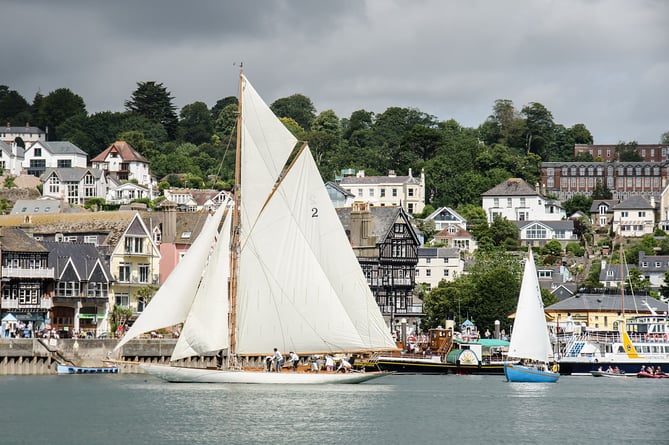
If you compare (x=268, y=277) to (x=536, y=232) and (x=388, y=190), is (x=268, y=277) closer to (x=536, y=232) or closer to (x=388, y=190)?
(x=536, y=232)

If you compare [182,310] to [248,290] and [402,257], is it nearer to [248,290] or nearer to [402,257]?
[248,290]

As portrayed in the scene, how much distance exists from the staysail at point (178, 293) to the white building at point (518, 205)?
410 ft

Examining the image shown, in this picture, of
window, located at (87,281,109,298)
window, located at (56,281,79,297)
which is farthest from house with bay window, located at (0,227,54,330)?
window, located at (87,281,109,298)

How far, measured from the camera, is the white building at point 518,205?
196875mm

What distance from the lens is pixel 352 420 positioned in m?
62.3

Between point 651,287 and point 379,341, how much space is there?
88.9 m

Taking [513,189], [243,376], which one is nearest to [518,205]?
[513,189]

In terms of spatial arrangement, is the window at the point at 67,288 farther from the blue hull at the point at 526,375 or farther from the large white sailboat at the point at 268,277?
the blue hull at the point at 526,375

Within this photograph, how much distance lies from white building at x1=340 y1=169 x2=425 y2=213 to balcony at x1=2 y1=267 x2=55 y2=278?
90.9 m

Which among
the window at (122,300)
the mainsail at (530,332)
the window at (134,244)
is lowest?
the mainsail at (530,332)

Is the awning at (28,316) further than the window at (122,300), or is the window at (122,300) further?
the window at (122,300)

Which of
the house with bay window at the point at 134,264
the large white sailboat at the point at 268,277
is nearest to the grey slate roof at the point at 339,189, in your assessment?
the house with bay window at the point at 134,264

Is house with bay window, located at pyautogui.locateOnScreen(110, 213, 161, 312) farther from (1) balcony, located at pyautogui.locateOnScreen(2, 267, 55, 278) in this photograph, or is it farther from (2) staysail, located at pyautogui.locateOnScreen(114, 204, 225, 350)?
(2) staysail, located at pyautogui.locateOnScreen(114, 204, 225, 350)

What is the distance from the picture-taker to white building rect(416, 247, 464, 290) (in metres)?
159
